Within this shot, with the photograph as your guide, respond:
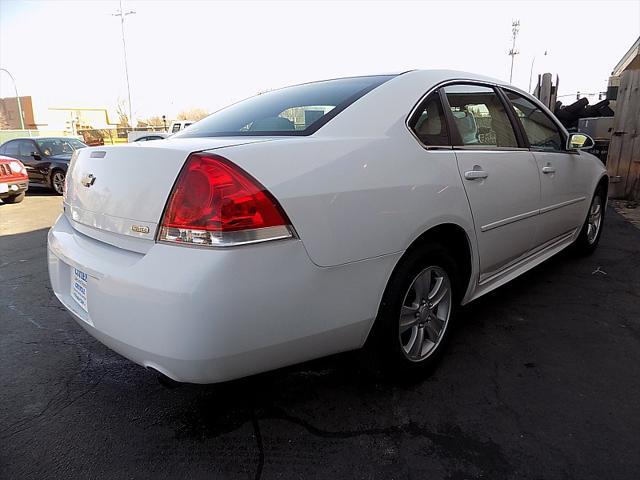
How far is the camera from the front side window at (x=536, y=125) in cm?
330

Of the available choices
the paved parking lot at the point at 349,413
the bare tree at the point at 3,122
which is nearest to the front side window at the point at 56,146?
the paved parking lot at the point at 349,413

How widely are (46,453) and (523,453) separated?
6.60 feet

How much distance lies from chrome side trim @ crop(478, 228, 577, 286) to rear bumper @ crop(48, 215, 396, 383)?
122 centimetres

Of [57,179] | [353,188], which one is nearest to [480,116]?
[353,188]

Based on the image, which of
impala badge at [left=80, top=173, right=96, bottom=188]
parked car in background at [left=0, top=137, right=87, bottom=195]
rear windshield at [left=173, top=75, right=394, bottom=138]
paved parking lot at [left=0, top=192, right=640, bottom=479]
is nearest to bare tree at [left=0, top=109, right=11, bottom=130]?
parked car in background at [left=0, top=137, right=87, bottom=195]

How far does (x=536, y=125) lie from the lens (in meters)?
3.52

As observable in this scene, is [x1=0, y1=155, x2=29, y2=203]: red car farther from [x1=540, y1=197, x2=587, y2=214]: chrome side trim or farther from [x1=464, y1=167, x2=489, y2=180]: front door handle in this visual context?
[x1=540, y1=197, x2=587, y2=214]: chrome side trim

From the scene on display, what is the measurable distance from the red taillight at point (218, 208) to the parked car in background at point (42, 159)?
10721 mm

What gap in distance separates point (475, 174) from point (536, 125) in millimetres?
1410

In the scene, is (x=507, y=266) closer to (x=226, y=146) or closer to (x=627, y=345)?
(x=627, y=345)

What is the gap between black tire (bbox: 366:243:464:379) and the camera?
2.09 meters

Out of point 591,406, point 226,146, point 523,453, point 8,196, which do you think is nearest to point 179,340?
point 226,146

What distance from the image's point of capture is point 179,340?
1579 millimetres

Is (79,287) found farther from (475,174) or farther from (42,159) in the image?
(42,159)
